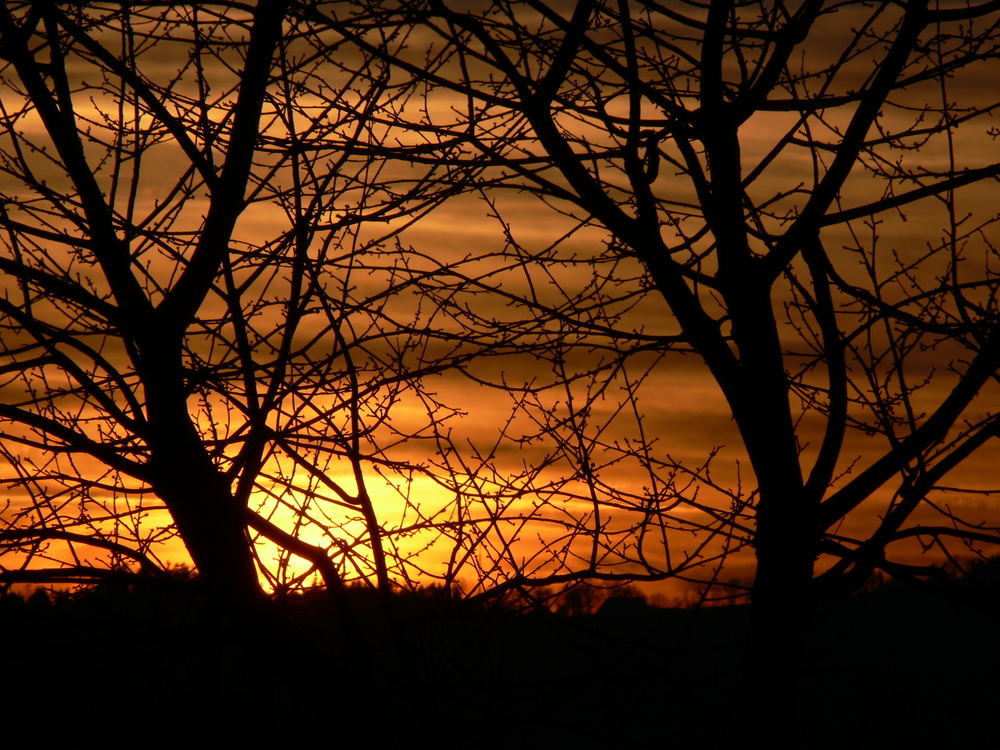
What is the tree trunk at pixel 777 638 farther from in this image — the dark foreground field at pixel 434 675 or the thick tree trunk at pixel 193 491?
the thick tree trunk at pixel 193 491

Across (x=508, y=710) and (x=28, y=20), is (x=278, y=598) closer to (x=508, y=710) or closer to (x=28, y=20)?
(x=508, y=710)

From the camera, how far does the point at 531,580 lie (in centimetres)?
378

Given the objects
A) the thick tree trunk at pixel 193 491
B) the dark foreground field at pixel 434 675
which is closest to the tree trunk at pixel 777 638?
the dark foreground field at pixel 434 675

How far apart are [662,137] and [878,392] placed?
138 centimetres

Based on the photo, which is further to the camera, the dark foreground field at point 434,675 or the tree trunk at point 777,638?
the tree trunk at point 777,638

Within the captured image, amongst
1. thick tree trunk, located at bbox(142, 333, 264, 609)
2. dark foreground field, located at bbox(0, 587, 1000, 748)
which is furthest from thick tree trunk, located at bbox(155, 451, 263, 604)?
dark foreground field, located at bbox(0, 587, 1000, 748)

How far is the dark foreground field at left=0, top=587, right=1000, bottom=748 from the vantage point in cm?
332

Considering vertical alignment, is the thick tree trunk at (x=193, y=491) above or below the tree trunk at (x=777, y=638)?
above

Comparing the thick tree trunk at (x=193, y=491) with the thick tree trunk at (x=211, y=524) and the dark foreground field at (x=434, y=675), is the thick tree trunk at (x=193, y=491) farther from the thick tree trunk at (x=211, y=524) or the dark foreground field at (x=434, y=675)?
the dark foreground field at (x=434, y=675)

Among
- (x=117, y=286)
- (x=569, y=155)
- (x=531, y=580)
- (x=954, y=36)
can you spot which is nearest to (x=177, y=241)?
(x=117, y=286)

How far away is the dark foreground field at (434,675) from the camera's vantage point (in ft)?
10.9

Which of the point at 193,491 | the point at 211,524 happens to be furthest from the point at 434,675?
the point at 193,491

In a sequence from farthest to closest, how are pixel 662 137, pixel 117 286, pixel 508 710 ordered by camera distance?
pixel 508 710, pixel 662 137, pixel 117 286

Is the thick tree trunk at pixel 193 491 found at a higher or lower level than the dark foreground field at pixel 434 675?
higher
